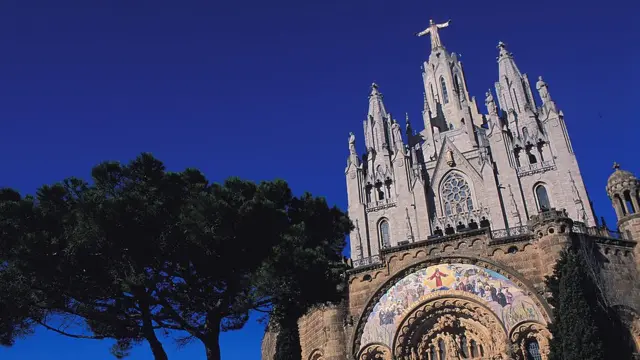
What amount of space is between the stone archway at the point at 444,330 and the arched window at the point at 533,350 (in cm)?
174

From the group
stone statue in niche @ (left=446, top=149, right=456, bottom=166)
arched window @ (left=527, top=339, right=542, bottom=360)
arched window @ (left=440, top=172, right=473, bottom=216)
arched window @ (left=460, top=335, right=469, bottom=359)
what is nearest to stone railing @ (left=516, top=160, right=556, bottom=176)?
arched window @ (left=440, top=172, right=473, bottom=216)

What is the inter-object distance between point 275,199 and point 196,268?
3.33 m

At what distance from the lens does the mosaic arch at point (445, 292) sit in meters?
22.4

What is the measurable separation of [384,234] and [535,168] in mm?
11665

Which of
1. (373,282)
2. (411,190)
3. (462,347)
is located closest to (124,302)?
(373,282)

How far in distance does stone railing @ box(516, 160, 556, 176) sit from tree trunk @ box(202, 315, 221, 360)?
2789cm

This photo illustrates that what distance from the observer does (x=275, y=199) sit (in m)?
18.0

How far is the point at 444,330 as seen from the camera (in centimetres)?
2409

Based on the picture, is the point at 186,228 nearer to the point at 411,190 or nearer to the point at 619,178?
the point at 619,178

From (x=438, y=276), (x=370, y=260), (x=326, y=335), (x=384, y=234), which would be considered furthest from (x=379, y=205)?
(x=326, y=335)

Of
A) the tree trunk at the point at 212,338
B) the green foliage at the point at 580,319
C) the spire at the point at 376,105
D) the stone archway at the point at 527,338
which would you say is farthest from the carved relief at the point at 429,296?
the spire at the point at 376,105

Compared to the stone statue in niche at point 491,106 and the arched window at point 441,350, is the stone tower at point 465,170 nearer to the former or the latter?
the stone statue in niche at point 491,106

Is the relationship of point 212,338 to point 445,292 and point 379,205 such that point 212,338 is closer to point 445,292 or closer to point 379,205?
point 445,292

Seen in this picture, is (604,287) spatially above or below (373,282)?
below
